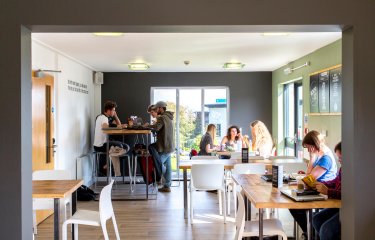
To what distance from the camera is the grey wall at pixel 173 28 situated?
8.72 ft

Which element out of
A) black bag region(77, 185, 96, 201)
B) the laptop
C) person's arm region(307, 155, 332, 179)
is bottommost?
black bag region(77, 185, 96, 201)

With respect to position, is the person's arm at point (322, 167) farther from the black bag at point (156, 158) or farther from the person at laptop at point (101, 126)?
the person at laptop at point (101, 126)

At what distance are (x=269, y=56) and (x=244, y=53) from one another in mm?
609

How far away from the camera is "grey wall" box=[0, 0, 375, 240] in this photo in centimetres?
266

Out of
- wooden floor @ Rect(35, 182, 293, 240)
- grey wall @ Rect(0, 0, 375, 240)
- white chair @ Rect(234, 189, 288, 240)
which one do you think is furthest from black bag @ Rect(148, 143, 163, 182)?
grey wall @ Rect(0, 0, 375, 240)

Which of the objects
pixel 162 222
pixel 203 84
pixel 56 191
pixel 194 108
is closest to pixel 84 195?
pixel 162 222

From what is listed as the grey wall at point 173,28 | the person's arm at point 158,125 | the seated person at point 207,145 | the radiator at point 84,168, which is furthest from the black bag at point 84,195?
the grey wall at point 173,28

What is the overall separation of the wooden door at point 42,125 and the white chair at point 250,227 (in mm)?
3129

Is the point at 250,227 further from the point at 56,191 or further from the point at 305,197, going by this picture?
the point at 56,191

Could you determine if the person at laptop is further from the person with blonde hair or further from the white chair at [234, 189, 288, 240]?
the white chair at [234, 189, 288, 240]

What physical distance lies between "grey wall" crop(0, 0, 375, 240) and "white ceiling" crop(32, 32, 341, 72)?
229 cm

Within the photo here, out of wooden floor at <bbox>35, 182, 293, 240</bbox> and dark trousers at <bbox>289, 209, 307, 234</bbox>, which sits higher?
dark trousers at <bbox>289, 209, 307, 234</bbox>

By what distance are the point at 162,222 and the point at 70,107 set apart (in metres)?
2.87
